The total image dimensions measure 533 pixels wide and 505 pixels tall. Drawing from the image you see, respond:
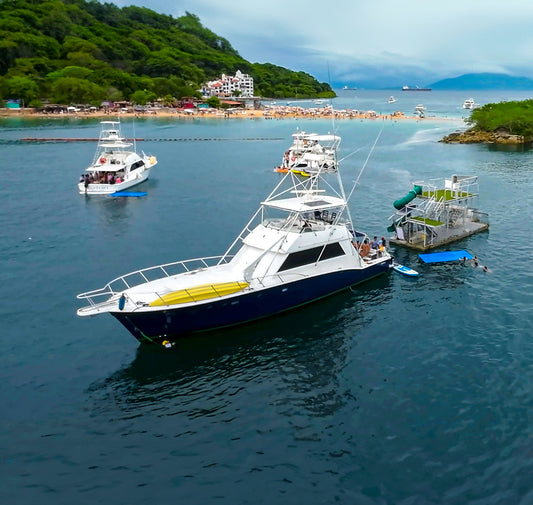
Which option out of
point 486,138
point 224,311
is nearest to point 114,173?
point 224,311

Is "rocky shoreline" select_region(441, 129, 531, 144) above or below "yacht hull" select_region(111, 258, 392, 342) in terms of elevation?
above

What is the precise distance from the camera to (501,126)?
124 metres

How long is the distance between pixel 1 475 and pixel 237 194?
50507mm

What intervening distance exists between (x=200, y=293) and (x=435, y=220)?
27569 mm

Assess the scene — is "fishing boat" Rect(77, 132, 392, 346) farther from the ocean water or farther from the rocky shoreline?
the rocky shoreline

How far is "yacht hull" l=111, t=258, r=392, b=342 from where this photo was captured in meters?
26.0

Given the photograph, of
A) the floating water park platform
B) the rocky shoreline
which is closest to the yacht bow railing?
the floating water park platform

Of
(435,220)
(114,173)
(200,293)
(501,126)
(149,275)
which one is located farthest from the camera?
(501,126)

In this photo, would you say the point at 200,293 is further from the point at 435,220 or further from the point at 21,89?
the point at 21,89

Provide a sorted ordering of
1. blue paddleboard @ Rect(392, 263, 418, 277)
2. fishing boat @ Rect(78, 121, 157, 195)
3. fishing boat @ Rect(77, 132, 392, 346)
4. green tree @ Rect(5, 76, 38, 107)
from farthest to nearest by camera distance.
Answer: green tree @ Rect(5, 76, 38, 107) → fishing boat @ Rect(78, 121, 157, 195) → blue paddleboard @ Rect(392, 263, 418, 277) → fishing boat @ Rect(77, 132, 392, 346)

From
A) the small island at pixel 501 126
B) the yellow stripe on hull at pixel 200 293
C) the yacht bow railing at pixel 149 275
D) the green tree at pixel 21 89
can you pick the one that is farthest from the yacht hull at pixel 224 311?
the green tree at pixel 21 89

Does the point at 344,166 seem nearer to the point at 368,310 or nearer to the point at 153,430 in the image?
the point at 368,310

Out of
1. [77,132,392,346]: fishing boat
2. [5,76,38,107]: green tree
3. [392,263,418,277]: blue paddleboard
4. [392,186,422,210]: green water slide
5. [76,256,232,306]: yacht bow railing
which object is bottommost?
[76,256,232,306]: yacht bow railing

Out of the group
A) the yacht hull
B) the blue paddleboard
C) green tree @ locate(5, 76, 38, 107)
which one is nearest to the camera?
the yacht hull
